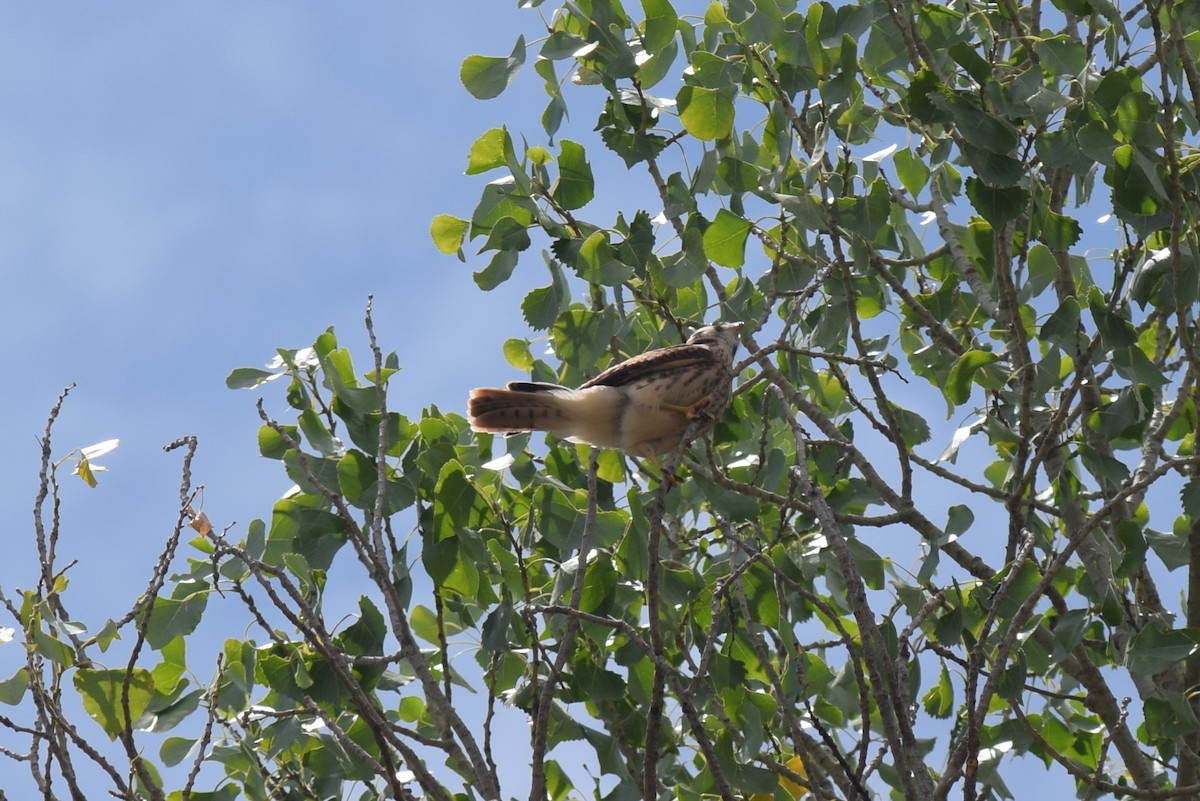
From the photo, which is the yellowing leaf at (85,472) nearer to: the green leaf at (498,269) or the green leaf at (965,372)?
the green leaf at (498,269)

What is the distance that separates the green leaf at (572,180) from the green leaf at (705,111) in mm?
447

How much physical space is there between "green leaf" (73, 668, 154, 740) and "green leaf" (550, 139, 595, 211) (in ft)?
7.40

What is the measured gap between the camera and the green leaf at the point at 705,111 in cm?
477

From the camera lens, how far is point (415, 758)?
348cm

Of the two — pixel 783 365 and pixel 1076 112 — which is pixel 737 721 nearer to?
pixel 783 365

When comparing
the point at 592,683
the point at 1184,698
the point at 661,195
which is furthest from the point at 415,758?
the point at 1184,698

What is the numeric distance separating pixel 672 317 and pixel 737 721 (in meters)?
1.69

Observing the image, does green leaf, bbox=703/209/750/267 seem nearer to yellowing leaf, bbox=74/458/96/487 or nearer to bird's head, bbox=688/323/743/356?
bird's head, bbox=688/323/743/356

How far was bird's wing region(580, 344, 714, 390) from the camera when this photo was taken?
5.08m

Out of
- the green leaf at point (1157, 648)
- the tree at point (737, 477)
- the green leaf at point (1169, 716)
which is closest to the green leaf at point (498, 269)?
the tree at point (737, 477)

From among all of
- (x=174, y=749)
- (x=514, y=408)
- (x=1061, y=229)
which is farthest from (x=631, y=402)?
(x=174, y=749)

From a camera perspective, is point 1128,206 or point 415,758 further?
point 1128,206

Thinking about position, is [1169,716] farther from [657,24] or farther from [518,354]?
[657,24]

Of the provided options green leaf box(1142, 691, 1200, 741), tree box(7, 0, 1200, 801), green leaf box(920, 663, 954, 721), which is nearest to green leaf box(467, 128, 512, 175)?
tree box(7, 0, 1200, 801)
